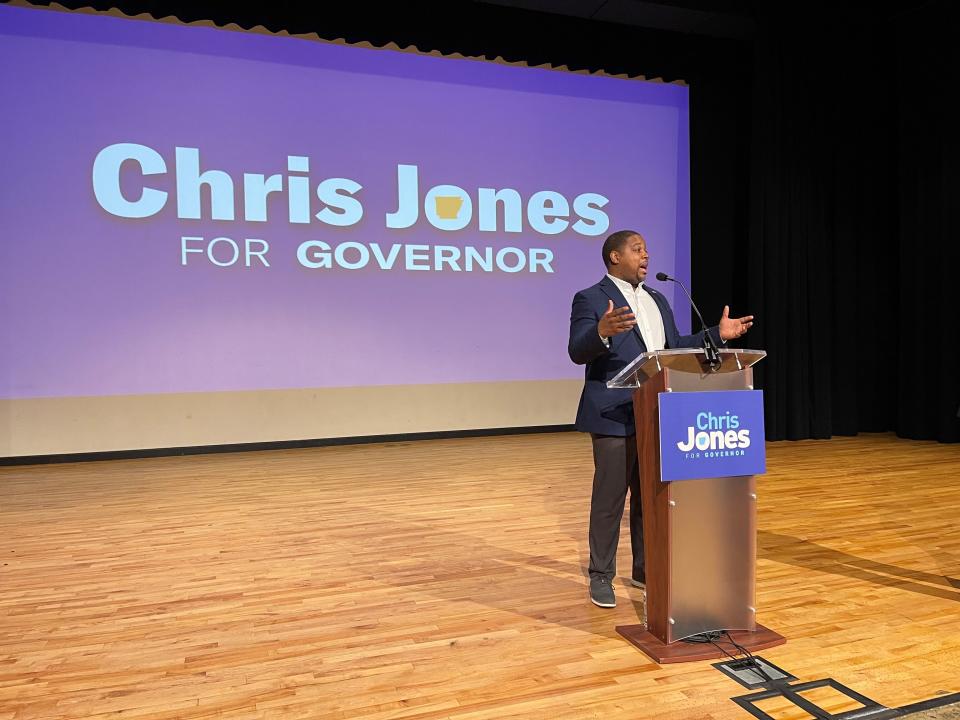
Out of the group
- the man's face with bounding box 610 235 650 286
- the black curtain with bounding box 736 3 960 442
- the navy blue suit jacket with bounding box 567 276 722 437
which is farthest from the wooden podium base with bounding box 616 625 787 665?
the black curtain with bounding box 736 3 960 442

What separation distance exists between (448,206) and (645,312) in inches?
172

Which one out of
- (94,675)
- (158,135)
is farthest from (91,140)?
(94,675)

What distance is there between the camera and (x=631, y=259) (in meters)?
2.54

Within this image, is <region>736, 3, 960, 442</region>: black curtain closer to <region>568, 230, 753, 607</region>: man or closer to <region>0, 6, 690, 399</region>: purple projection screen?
<region>0, 6, 690, 399</region>: purple projection screen

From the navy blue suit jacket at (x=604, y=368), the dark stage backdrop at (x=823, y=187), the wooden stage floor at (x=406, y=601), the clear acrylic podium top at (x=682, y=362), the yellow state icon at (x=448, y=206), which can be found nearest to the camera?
the wooden stage floor at (x=406, y=601)

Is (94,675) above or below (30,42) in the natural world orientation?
below

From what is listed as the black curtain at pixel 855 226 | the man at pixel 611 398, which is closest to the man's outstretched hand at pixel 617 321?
the man at pixel 611 398

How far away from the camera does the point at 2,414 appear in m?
5.79

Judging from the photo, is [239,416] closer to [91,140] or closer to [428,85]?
[91,140]

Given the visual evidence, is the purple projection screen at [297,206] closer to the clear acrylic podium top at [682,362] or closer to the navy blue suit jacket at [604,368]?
the navy blue suit jacket at [604,368]

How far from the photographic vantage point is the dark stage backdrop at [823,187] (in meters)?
6.85

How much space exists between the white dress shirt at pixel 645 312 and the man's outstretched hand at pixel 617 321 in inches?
19.3

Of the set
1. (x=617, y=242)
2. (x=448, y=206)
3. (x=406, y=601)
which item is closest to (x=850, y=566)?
(x=617, y=242)

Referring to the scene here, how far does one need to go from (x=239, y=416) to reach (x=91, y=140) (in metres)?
2.48
